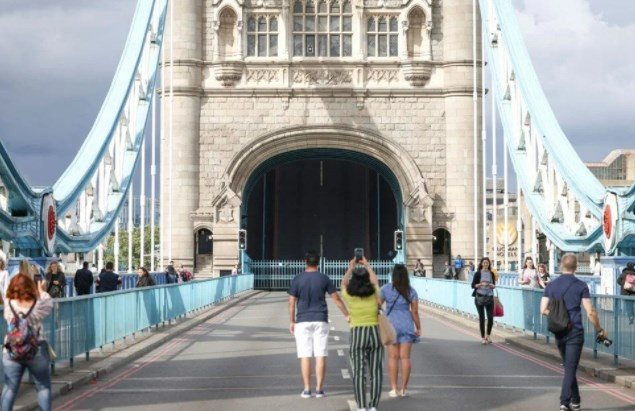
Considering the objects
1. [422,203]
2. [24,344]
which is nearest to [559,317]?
[24,344]

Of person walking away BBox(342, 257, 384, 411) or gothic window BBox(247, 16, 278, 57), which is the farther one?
gothic window BBox(247, 16, 278, 57)

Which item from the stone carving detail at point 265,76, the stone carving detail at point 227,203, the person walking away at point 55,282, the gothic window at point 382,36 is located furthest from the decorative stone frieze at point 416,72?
the person walking away at point 55,282

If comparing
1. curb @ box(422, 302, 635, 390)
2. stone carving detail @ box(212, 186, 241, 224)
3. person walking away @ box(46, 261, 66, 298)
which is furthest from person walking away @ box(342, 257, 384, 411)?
stone carving detail @ box(212, 186, 241, 224)

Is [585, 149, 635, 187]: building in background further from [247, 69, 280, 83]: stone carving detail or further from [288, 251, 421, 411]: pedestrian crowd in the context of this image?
[288, 251, 421, 411]: pedestrian crowd

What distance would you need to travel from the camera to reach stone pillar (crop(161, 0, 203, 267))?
54.5m

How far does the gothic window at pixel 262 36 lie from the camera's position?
184ft

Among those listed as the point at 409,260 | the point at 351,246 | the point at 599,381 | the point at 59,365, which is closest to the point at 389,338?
the point at 599,381

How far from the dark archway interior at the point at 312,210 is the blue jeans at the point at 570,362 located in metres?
52.1

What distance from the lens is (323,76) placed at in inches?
2190

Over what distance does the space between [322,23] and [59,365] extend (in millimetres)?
40629

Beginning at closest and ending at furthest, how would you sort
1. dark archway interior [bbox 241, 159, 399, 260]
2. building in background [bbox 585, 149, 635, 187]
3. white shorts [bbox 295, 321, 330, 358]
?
white shorts [bbox 295, 321, 330, 358], dark archway interior [bbox 241, 159, 399, 260], building in background [bbox 585, 149, 635, 187]

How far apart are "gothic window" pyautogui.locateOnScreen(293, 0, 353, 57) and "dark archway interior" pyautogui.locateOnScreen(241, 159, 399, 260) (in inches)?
413

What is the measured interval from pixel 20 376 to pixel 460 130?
1758 inches

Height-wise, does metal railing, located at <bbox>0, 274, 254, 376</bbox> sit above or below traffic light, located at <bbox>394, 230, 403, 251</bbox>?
below
